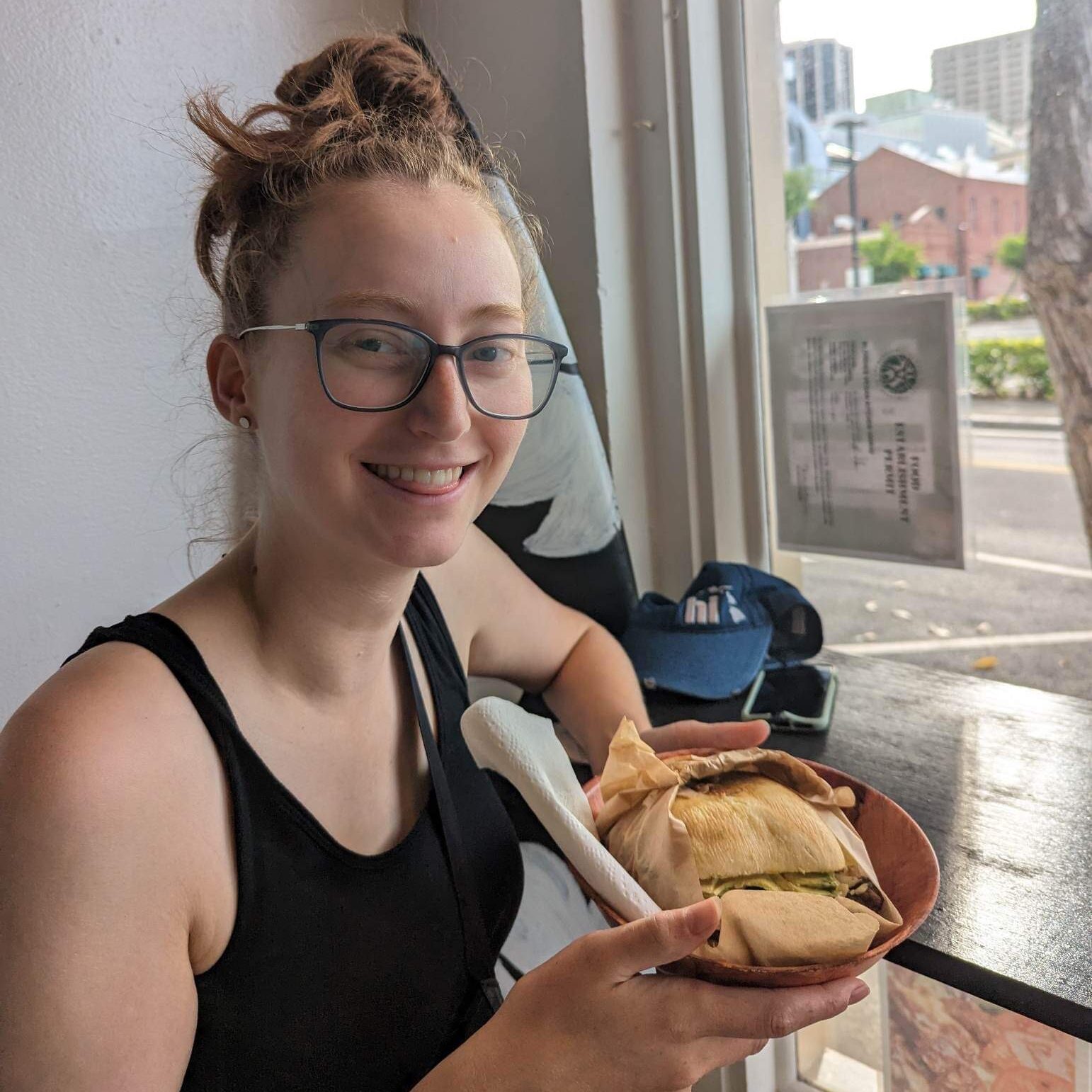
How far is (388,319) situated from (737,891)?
498mm

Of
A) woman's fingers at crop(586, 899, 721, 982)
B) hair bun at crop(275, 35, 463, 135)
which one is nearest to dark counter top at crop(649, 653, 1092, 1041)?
woman's fingers at crop(586, 899, 721, 982)

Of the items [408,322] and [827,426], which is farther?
[827,426]

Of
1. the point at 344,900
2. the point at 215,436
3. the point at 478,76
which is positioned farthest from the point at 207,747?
the point at 478,76

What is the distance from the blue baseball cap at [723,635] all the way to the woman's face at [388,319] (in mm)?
565

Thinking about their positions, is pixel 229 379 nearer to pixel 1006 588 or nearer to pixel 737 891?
pixel 737 891

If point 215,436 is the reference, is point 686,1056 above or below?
below

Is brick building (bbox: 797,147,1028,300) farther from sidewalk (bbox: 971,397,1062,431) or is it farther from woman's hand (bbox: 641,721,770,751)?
woman's hand (bbox: 641,721,770,751)

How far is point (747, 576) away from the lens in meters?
1.41

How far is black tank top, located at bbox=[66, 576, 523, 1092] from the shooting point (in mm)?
827

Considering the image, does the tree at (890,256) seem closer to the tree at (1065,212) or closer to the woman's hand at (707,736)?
the tree at (1065,212)

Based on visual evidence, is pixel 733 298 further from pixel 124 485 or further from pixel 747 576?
pixel 124 485

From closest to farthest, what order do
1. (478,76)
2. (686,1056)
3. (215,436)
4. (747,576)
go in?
(686,1056) < (215,436) < (747,576) < (478,76)

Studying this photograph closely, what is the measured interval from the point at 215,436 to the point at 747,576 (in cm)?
72

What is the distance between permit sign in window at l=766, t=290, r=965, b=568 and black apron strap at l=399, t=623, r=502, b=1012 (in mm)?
782
